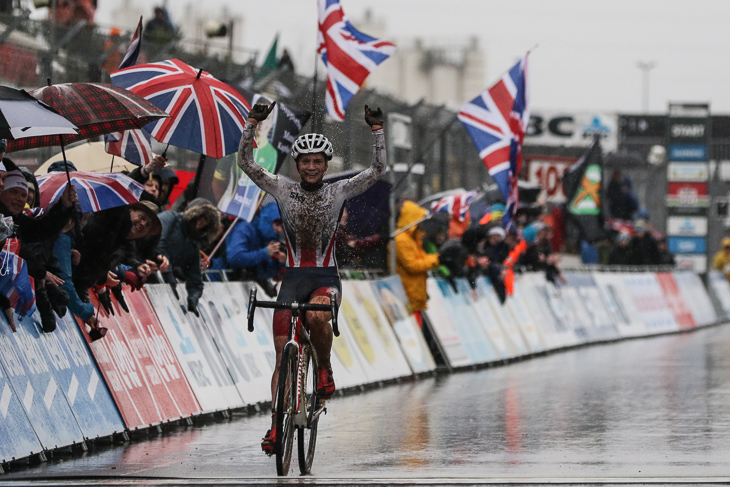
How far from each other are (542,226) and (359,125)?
10885mm

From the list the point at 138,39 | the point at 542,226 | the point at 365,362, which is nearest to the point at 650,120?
the point at 542,226

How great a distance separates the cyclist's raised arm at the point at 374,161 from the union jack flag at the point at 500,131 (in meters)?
10.5

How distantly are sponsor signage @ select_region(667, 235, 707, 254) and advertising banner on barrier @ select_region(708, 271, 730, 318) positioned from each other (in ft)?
13.3

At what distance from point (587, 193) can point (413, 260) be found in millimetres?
13022

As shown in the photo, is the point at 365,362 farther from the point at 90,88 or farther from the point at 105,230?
the point at 90,88

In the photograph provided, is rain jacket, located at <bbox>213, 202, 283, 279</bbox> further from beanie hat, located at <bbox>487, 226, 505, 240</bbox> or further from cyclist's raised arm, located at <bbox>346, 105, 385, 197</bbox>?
beanie hat, located at <bbox>487, 226, 505, 240</bbox>

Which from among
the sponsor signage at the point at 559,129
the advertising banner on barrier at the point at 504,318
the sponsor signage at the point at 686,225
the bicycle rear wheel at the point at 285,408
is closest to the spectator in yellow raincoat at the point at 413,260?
the advertising banner on barrier at the point at 504,318

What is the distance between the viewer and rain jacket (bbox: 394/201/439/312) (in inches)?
721

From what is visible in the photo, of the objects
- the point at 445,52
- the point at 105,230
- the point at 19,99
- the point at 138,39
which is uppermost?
the point at 445,52

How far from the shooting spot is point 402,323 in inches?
704

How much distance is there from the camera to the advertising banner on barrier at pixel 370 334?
15953 mm

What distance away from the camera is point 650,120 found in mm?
44031

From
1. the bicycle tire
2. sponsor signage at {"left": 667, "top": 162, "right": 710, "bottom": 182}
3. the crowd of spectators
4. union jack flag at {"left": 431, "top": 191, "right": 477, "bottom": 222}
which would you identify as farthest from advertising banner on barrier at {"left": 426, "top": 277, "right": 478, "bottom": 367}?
sponsor signage at {"left": 667, "top": 162, "right": 710, "bottom": 182}

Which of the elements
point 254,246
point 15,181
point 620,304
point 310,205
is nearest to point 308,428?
point 310,205
